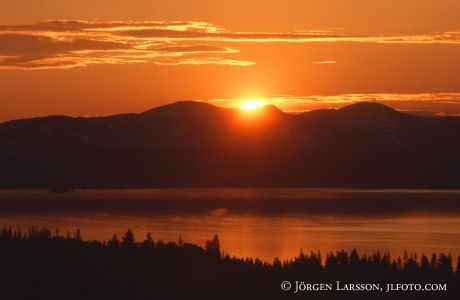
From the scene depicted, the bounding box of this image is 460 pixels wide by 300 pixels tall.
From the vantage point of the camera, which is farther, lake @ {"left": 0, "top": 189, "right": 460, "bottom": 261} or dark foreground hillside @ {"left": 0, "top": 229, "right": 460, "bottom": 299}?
lake @ {"left": 0, "top": 189, "right": 460, "bottom": 261}

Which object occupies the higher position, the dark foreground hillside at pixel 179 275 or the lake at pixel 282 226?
the lake at pixel 282 226

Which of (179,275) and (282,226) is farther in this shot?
(282,226)

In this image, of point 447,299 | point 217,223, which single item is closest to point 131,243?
point 447,299

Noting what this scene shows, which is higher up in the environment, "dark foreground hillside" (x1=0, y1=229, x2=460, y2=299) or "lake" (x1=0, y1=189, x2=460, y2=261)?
"lake" (x1=0, y1=189, x2=460, y2=261)

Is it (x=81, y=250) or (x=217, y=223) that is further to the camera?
(x=217, y=223)

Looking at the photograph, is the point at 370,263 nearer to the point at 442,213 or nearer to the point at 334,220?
the point at 334,220

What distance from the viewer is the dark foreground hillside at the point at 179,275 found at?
156ft

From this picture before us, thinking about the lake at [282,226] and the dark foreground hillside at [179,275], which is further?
the lake at [282,226]

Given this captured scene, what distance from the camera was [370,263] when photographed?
55.7m

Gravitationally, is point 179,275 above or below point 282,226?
below

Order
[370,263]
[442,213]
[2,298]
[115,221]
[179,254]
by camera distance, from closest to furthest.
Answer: [2,298], [370,263], [179,254], [115,221], [442,213]

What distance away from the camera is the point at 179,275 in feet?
175

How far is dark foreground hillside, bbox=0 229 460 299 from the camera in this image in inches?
1868

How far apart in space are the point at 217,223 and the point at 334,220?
17.3m
